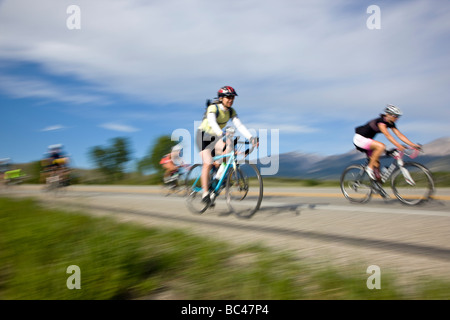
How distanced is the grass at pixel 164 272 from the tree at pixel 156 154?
42669 millimetres

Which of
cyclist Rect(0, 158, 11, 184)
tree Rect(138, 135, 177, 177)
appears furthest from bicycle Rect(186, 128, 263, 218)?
tree Rect(138, 135, 177, 177)

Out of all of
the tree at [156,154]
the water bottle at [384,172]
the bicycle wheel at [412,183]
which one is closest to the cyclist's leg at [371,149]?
the water bottle at [384,172]

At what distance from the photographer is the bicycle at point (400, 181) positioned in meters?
6.52

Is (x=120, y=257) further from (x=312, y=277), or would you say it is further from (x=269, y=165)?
(x=269, y=165)

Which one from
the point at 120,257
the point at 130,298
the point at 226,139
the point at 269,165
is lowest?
the point at 130,298

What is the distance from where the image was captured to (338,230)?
4.37m

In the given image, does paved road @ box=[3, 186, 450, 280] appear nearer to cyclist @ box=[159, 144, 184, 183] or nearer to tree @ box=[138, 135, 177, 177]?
cyclist @ box=[159, 144, 184, 183]

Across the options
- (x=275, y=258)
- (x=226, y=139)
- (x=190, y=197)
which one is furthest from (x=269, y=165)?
(x=275, y=258)

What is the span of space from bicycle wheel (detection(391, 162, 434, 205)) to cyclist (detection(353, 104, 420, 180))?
391mm

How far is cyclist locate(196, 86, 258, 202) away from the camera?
595 centimetres

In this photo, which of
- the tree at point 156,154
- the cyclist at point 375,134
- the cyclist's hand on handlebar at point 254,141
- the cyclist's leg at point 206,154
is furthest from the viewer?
the tree at point 156,154

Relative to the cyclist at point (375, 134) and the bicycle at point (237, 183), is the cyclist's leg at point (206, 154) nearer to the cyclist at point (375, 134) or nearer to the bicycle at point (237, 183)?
the bicycle at point (237, 183)
